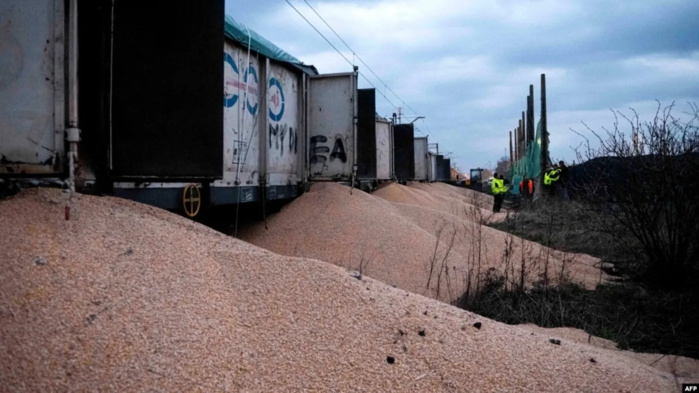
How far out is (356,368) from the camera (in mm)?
2660

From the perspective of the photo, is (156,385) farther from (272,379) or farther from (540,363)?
(540,363)

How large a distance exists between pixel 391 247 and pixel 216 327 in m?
4.93

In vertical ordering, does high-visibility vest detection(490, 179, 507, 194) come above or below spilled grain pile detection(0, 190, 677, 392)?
above

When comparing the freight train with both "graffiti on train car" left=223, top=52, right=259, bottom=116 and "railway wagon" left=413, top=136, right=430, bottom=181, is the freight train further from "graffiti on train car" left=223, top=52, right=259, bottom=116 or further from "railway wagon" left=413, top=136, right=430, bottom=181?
"railway wagon" left=413, top=136, right=430, bottom=181

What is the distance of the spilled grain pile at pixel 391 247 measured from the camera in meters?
6.56

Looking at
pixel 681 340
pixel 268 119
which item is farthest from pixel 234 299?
pixel 268 119

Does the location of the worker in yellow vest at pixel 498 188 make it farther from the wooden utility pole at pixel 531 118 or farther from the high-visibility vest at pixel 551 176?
the wooden utility pole at pixel 531 118

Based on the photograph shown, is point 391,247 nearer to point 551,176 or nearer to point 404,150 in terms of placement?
point 551,176

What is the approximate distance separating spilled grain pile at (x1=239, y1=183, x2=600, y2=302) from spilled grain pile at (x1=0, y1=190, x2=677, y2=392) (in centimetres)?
279

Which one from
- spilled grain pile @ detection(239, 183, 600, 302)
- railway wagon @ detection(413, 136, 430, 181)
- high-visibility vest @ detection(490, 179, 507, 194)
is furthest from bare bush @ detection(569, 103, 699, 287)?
railway wagon @ detection(413, 136, 430, 181)

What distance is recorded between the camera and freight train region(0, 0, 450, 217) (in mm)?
3348

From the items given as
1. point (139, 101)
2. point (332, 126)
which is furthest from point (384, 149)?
point (139, 101)

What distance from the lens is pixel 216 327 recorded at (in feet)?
8.84

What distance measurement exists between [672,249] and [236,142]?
523 cm
